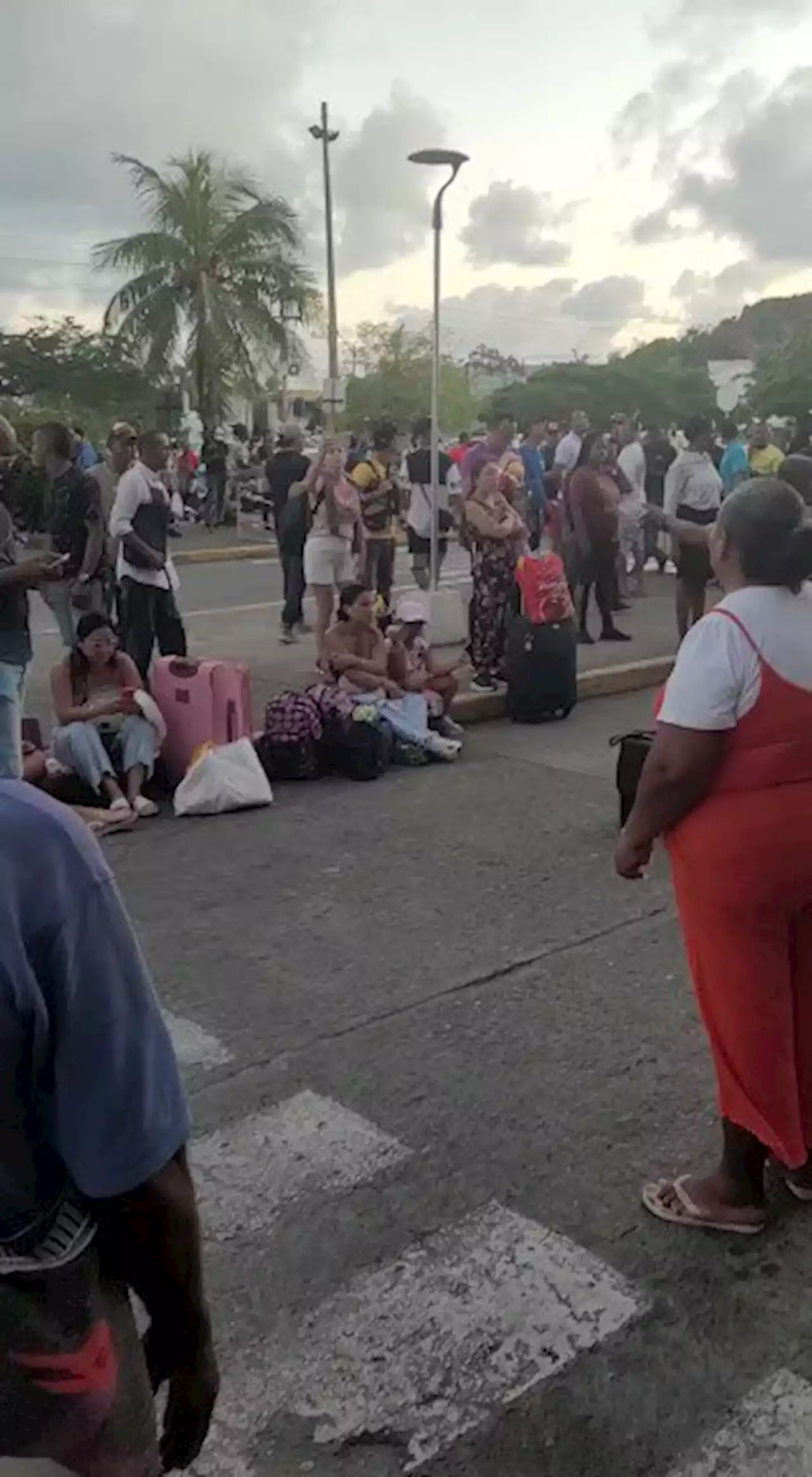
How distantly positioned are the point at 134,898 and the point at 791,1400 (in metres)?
3.47

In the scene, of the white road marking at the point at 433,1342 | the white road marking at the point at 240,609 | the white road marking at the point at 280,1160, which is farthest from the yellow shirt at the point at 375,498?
the white road marking at the point at 433,1342

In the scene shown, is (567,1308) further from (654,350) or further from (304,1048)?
(654,350)

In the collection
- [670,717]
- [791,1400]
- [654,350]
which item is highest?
[654,350]

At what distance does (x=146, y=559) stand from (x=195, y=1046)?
4.16 m

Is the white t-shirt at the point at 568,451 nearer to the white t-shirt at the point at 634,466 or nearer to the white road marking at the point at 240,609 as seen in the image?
the white t-shirt at the point at 634,466

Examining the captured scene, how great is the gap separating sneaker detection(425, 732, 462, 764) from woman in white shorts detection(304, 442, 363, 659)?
80.2 inches

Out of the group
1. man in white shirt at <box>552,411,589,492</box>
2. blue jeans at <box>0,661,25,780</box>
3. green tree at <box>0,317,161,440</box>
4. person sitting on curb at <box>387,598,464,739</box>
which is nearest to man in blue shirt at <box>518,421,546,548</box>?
man in white shirt at <box>552,411,589,492</box>

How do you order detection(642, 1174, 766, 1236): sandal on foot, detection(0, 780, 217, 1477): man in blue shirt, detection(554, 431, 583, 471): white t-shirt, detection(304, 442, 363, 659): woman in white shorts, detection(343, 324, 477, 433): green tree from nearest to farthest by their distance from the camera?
detection(0, 780, 217, 1477): man in blue shirt
detection(642, 1174, 766, 1236): sandal on foot
detection(304, 442, 363, 659): woman in white shorts
detection(554, 431, 583, 471): white t-shirt
detection(343, 324, 477, 433): green tree

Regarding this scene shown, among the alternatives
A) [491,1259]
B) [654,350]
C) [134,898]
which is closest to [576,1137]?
[491,1259]

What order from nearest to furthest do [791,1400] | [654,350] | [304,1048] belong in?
[791,1400] → [304,1048] → [654,350]

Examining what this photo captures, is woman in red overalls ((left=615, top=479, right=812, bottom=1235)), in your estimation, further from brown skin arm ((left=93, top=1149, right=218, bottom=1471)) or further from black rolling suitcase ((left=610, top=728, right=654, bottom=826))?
black rolling suitcase ((left=610, top=728, right=654, bottom=826))

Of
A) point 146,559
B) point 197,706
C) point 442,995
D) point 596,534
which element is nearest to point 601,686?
point 596,534

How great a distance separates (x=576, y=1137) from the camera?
11.7 feet

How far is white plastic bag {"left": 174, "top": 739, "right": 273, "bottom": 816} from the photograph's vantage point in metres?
6.59
